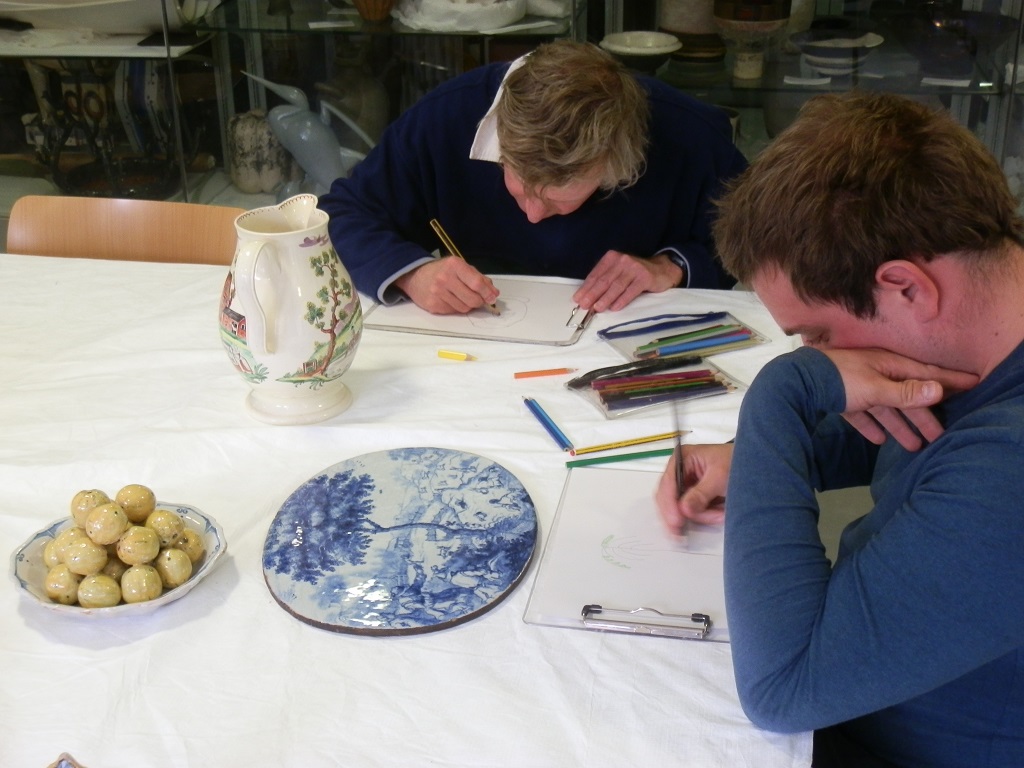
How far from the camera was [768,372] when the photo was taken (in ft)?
3.08

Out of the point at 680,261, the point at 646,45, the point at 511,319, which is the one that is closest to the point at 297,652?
the point at 511,319

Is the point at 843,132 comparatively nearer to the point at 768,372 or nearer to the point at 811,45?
the point at 768,372

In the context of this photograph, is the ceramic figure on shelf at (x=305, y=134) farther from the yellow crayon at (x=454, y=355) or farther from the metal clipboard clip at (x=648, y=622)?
the metal clipboard clip at (x=648, y=622)

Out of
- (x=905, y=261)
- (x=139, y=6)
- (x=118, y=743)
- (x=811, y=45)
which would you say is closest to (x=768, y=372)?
(x=905, y=261)

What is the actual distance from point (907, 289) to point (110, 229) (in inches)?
56.0

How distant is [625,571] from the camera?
3.09 ft

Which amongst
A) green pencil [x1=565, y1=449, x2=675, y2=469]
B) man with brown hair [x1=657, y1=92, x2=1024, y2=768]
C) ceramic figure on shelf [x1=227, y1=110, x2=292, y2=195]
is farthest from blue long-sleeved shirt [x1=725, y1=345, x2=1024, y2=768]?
ceramic figure on shelf [x1=227, y1=110, x2=292, y2=195]

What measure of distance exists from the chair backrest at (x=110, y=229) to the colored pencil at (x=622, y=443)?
2.98 feet

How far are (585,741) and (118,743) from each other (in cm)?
36

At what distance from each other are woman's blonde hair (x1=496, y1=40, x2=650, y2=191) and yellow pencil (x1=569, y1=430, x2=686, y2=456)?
0.47m

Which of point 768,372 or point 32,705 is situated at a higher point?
point 768,372

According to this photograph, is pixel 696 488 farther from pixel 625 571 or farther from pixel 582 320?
pixel 582 320

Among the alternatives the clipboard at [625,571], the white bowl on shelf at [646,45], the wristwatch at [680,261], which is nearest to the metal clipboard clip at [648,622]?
the clipboard at [625,571]

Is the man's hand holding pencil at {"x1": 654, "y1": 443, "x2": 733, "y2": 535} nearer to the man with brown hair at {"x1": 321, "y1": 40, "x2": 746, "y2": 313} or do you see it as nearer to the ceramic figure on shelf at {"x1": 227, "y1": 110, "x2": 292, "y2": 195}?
the man with brown hair at {"x1": 321, "y1": 40, "x2": 746, "y2": 313}
